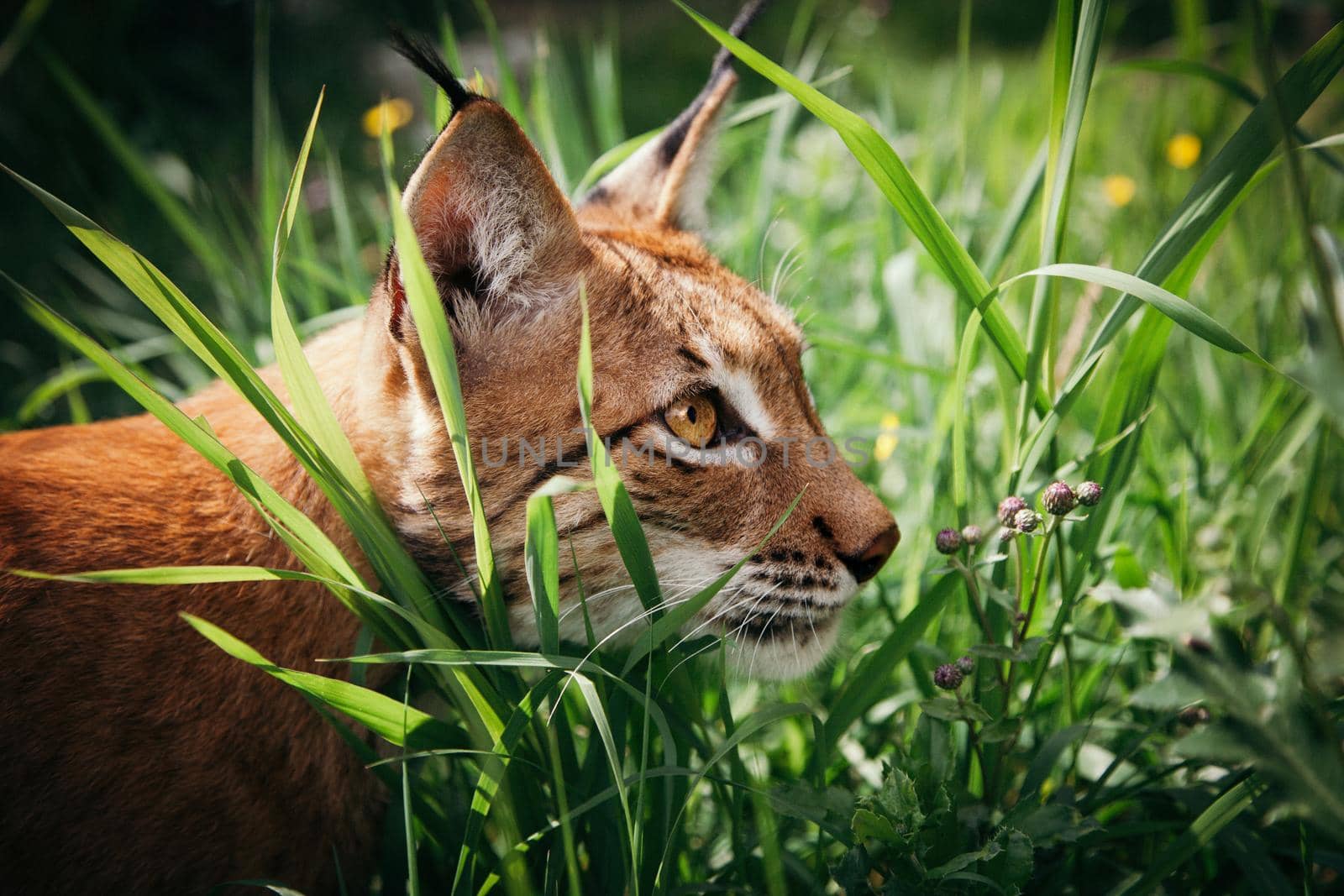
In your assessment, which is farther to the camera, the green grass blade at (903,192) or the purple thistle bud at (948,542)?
the green grass blade at (903,192)

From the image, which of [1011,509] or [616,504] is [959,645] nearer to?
[1011,509]

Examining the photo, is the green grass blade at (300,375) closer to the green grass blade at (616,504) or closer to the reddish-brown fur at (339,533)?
the reddish-brown fur at (339,533)

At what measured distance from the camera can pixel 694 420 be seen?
199 centimetres

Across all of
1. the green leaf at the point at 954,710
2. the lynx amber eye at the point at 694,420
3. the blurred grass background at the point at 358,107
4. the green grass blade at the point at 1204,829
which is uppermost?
the blurred grass background at the point at 358,107

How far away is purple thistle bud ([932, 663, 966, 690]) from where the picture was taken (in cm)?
163

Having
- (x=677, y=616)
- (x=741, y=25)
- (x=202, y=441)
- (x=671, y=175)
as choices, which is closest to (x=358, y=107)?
(x=671, y=175)

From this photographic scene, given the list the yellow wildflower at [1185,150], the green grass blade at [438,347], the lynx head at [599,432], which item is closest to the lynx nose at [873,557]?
the lynx head at [599,432]

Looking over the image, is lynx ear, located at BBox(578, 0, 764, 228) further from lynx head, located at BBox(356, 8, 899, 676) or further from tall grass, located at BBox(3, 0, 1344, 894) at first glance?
lynx head, located at BBox(356, 8, 899, 676)

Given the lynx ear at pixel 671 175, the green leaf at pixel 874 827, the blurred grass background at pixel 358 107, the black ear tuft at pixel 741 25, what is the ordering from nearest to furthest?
the green leaf at pixel 874 827 → the black ear tuft at pixel 741 25 → the lynx ear at pixel 671 175 → the blurred grass background at pixel 358 107

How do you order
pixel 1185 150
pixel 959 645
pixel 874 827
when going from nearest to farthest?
pixel 874 827
pixel 959 645
pixel 1185 150

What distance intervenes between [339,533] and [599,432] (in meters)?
0.60

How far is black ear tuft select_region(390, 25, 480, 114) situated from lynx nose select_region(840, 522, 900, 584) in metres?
1.24

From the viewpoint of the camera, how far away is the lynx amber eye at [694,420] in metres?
1.94

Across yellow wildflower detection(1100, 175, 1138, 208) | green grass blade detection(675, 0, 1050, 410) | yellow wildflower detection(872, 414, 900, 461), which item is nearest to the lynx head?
green grass blade detection(675, 0, 1050, 410)
